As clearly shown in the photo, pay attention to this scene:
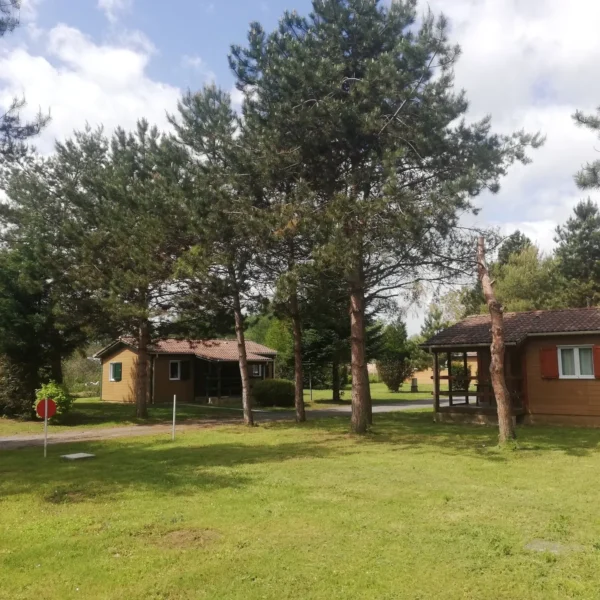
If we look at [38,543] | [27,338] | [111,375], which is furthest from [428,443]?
[111,375]

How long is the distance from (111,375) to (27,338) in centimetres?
1413

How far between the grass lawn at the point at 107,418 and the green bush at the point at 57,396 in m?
0.62

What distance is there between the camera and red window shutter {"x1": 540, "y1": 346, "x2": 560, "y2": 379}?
18.9 metres

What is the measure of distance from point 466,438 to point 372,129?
866 cm

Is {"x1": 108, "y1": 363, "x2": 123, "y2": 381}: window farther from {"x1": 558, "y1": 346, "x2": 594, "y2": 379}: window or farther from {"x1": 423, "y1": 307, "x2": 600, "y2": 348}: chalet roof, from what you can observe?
{"x1": 558, "y1": 346, "x2": 594, "y2": 379}: window

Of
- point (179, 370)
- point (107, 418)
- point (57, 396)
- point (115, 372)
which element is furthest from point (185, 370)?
point (57, 396)

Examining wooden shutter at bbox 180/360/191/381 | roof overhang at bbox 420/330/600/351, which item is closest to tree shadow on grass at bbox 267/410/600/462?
roof overhang at bbox 420/330/600/351

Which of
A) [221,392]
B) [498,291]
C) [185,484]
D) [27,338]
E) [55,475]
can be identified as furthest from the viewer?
[498,291]

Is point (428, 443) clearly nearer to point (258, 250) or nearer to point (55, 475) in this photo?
point (258, 250)

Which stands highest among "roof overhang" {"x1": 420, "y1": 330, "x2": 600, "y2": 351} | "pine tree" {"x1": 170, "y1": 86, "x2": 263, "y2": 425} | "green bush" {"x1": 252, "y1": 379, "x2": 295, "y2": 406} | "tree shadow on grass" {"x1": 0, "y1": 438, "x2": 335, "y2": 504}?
"pine tree" {"x1": 170, "y1": 86, "x2": 263, "y2": 425}

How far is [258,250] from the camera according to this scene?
16719 mm

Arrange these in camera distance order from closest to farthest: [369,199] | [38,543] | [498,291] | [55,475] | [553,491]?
[38,543], [553,491], [55,475], [369,199], [498,291]

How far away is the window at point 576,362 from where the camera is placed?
18438 millimetres

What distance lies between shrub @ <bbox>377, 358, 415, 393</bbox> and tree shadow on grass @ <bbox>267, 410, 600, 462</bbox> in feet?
74.3
